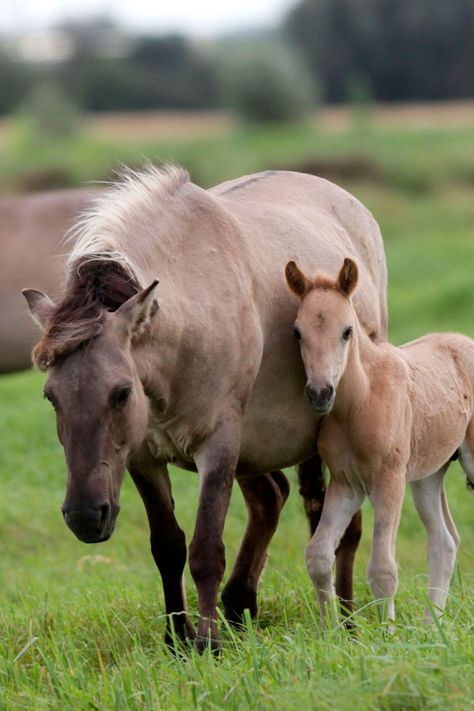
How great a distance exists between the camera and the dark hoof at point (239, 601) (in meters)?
5.97

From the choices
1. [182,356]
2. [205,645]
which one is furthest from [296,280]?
[205,645]

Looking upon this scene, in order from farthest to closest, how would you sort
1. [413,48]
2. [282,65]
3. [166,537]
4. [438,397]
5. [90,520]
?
[413,48] < [282,65] < [438,397] < [166,537] < [90,520]

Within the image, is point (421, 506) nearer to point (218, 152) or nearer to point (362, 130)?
point (218, 152)

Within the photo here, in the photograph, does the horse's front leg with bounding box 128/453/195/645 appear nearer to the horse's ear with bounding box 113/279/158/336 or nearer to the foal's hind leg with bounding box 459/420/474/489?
the horse's ear with bounding box 113/279/158/336

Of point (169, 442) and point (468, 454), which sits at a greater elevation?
point (169, 442)

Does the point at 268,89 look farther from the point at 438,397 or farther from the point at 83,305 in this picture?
the point at 83,305

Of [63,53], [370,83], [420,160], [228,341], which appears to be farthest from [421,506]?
[63,53]

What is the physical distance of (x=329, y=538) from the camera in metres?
5.37

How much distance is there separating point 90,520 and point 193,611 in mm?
1705

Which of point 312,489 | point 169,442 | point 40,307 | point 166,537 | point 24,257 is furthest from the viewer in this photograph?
point 24,257

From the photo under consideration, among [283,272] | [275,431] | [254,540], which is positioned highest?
[283,272]

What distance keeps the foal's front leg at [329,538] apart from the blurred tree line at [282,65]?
1345 inches

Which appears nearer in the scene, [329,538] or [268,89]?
[329,538]

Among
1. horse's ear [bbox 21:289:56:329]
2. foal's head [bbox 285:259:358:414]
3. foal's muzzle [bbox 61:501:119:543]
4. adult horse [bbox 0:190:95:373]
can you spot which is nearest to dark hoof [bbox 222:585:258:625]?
foal's head [bbox 285:259:358:414]
